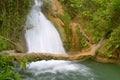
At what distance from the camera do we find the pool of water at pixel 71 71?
1095 centimetres

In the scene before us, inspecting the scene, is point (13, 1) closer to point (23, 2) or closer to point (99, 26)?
point (23, 2)

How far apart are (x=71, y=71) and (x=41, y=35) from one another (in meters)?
3.45

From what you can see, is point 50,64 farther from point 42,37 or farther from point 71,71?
point 42,37

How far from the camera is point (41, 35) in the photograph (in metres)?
14.4

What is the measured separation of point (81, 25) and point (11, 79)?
8.97m

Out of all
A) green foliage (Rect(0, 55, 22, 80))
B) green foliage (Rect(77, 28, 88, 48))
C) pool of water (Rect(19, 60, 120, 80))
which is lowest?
pool of water (Rect(19, 60, 120, 80))

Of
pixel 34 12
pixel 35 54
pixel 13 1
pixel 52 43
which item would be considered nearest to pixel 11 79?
pixel 35 54

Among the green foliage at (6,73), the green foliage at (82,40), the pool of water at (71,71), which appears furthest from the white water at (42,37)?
the green foliage at (6,73)

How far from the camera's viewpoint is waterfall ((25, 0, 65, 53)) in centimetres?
1388

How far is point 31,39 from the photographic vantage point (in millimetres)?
14039

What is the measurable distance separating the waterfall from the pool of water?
1.74m

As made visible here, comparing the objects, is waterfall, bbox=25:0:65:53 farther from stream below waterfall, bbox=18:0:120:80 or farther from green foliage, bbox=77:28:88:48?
green foliage, bbox=77:28:88:48

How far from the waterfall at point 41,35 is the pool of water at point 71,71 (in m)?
1.74

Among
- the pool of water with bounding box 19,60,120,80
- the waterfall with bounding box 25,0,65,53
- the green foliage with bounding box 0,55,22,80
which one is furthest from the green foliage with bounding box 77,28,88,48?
the green foliage with bounding box 0,55,22,80
